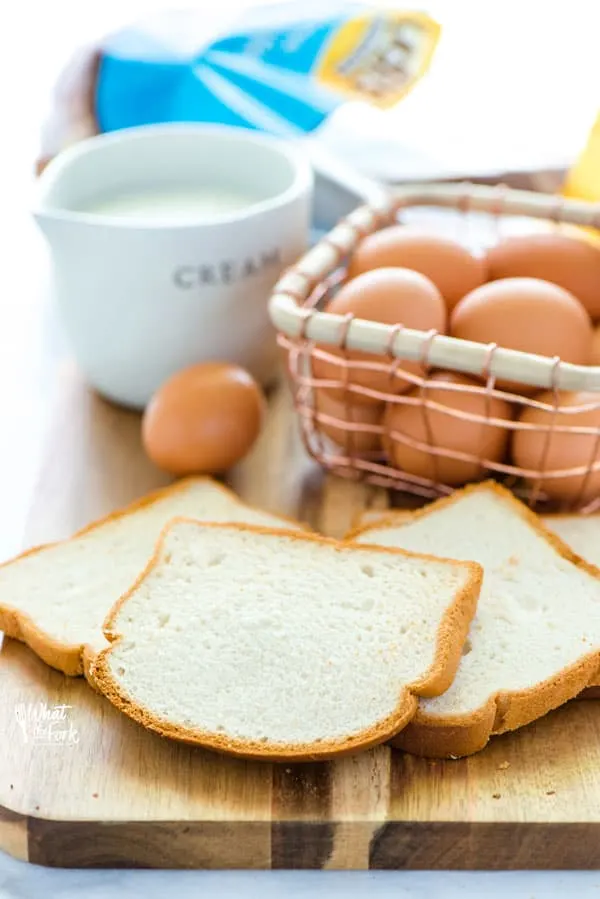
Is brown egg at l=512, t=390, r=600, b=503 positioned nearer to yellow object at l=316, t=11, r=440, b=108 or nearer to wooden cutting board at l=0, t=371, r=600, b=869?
wooden cutting board at l=0, t=371, r=600, b=869

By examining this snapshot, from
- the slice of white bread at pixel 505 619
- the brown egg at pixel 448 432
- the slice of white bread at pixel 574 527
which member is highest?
the brown egg at pixel 448 432

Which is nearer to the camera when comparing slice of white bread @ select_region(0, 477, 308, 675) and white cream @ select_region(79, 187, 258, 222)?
slice of white bread @ select_region(0, 477, 308, 675)

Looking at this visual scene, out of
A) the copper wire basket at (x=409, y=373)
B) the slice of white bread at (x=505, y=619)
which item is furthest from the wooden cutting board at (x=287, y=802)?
the copper wire basket at (x=409, y=373)

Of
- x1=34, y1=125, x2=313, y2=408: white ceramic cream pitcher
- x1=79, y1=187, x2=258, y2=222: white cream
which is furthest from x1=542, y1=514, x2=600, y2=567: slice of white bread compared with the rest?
x1=79, y1=187, x2=258, y2=222: white cream


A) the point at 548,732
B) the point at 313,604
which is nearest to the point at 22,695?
the point at 313,604

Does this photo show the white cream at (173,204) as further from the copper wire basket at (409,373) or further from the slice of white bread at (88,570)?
the slice of white bread at (88,570)

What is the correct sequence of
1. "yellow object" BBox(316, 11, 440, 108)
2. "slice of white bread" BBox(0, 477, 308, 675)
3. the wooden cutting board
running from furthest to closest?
1. "yellow object" BBox(316, 11, 440, 108)
2. "slice of white bread" BBox(0, 477, 308, 675)
3. the wooden cutting board

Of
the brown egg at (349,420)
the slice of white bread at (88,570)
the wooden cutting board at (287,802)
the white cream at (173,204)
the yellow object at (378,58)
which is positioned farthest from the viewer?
the yellow object at (378,58)
